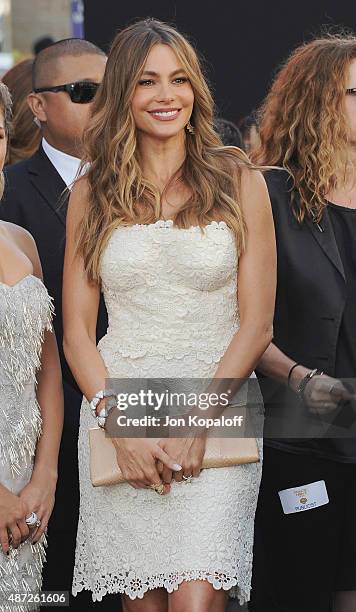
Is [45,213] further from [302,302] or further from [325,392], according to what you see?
[325,392]

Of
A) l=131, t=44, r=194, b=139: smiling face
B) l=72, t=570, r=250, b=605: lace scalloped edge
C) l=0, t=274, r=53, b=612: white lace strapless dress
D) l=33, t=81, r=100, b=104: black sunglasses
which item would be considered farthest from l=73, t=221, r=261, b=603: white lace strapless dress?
l=33, t=81, r=100, b=104: black sunglasses

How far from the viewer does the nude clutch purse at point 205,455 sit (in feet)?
13.4

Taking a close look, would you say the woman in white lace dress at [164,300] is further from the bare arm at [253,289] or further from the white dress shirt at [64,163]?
the white dress shirt at [64,163]

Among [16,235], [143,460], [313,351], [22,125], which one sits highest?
[16,235]

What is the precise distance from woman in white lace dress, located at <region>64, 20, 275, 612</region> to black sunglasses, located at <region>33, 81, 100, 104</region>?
1.21 metres

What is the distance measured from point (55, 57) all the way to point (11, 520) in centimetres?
247

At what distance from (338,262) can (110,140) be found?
92 centimetres

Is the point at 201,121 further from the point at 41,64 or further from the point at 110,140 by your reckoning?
the point at 41,64

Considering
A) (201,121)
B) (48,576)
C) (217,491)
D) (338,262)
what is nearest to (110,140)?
(201,121)

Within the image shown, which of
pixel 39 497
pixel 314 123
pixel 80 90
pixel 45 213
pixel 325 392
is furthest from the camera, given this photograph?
pixel 80 90

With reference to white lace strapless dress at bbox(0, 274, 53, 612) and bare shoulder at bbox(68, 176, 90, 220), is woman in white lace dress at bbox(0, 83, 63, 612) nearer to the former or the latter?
white lace strapless dress at bbox(0, 274, 53, 612)

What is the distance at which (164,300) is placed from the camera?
165 inches

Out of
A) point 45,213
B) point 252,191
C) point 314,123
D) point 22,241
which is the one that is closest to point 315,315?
point 252,191

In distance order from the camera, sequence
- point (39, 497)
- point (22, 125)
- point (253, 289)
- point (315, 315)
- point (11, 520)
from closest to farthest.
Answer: point (11, 520) → point (39, 497) → point (253, 289) → point (315, 315) → point (22, 125)
